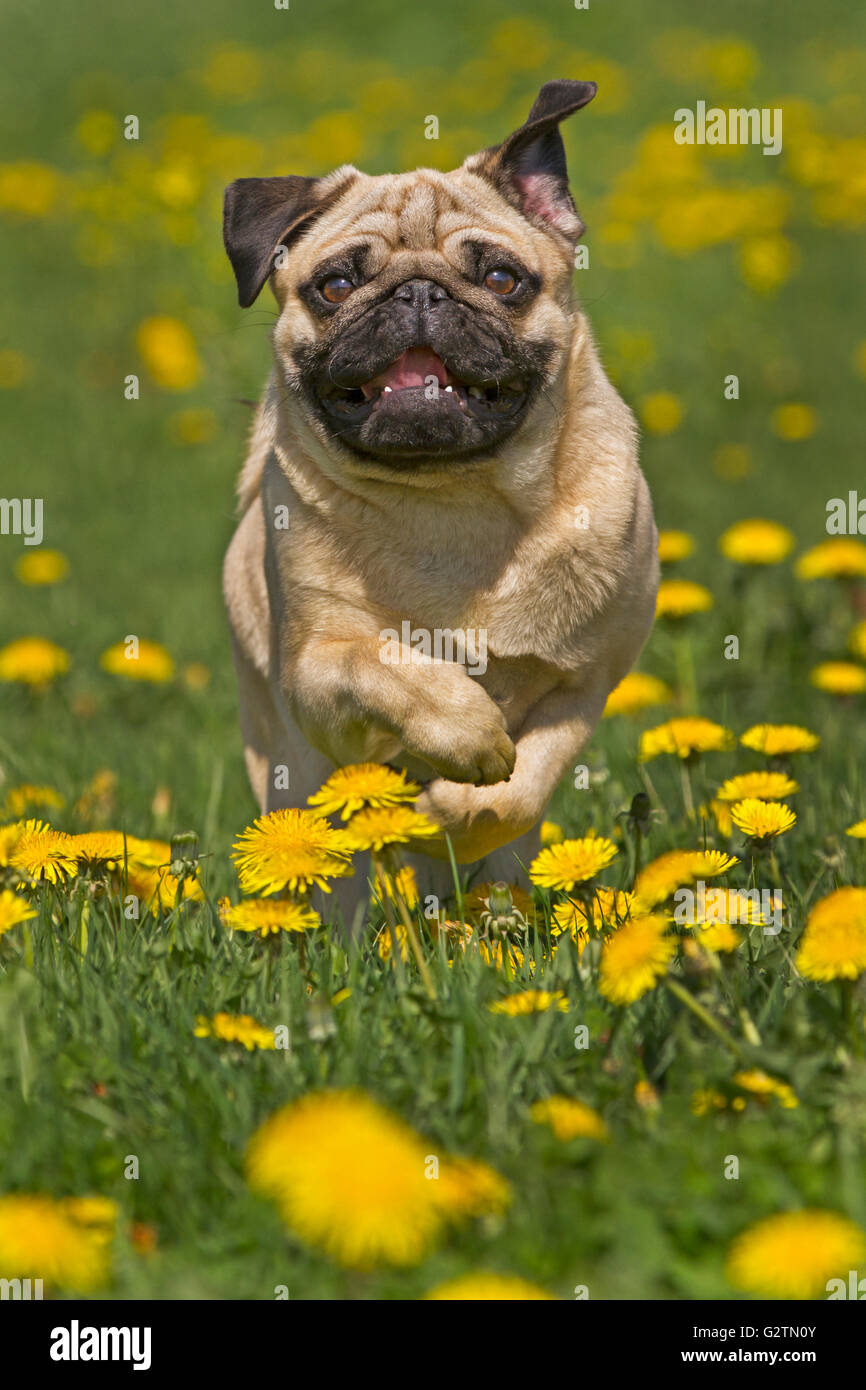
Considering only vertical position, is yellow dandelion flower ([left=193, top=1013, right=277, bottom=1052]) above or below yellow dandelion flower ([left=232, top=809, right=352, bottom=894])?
below

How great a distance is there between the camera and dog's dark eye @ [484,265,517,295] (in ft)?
12.8

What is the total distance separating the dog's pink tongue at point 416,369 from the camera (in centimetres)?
380

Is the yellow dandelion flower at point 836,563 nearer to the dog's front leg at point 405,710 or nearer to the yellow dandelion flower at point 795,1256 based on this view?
the dog's front leg at point 405,710

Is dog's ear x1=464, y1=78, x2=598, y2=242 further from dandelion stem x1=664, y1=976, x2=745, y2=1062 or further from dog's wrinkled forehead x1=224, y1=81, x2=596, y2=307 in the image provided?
dandelion stem x1=664, y1=976, x2=745, y2=1062

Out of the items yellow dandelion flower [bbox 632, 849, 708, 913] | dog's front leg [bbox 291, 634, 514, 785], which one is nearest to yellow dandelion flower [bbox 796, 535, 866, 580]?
dog's front leg [bbox 291, 634, 514, 785]

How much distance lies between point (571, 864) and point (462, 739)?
449 mm

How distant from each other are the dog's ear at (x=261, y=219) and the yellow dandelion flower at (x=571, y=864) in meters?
1.70

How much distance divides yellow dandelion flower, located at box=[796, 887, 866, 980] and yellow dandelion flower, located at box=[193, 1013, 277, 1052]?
906 mm

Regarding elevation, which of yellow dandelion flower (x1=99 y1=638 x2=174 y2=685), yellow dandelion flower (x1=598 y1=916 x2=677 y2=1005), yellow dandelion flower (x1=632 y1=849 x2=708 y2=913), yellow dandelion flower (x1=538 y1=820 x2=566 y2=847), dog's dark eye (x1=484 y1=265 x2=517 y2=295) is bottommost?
yellow dandelion flower (x1=598 y1=916 x2=677 y2=1005)

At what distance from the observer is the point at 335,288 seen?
4016mm

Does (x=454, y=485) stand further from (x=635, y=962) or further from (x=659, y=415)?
(x=659, y=415)

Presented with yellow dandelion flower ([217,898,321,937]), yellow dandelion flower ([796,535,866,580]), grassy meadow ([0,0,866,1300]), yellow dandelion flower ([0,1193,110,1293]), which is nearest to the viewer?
yellow dandelion flower ([0,1193,110,1293])

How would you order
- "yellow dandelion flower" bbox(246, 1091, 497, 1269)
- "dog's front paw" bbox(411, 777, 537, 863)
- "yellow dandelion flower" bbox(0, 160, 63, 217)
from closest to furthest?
"yellow dandelion flower" bbox(246, 1091, 497, 1269)
"dog's front paw" bbox(411, 777, 537, 863)
"yellow dandelion flower" bbox(0, 160, 63, 217)

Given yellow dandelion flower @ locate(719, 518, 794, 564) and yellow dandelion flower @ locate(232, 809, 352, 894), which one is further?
yellow dandelion flower @ locate(719, 518, 794, 564)
